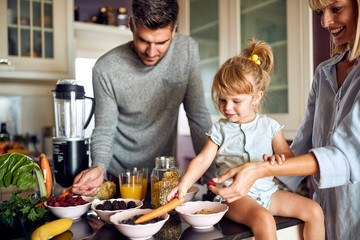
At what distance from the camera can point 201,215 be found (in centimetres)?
90

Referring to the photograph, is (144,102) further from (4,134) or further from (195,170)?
(4,134)

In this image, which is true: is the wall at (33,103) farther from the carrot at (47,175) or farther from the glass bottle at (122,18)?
the carrot at (47,175)

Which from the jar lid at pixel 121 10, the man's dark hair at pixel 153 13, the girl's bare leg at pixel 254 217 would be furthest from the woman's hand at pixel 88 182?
the jar lid at pixel 121 10

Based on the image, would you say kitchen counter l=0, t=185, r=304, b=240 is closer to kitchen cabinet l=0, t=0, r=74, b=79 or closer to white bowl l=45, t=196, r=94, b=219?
white bowl l=45, t=196, r=94, b=219

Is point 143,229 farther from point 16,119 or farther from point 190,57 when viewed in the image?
point 16,119

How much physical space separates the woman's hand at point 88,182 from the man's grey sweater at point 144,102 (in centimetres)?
30

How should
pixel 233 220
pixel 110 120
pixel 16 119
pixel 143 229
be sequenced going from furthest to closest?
pixel 16 119 < pixel 110 120 < pixel 233 220 < pixel 143 229

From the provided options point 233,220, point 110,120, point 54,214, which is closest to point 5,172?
point 54,214

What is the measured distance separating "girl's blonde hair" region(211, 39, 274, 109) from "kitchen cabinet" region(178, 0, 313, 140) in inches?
26.0

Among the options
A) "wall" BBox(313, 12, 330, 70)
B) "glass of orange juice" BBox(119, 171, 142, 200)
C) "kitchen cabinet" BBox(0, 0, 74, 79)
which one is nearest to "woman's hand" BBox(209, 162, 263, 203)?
"glass of orange juice" BBox(119, 171, 142, 200)

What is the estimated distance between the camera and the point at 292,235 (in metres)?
1.02

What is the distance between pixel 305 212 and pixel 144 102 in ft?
3.16

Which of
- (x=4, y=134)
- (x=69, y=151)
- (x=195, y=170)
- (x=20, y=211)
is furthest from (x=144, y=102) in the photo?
(x=4, y=134)

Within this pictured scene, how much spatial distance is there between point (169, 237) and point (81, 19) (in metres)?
2.80
